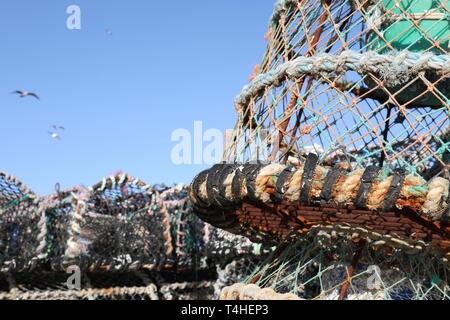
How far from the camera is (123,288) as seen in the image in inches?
209

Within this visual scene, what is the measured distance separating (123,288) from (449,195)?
402cm

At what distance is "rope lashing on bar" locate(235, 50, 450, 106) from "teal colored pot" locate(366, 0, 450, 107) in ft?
0.37

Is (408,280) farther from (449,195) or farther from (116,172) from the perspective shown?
(116,172)

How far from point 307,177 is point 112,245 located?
139 inches

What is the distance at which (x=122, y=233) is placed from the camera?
16.8 ft

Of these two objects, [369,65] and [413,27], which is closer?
[369,65]

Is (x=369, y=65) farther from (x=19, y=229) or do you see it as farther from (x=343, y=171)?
(x=19, y=229)

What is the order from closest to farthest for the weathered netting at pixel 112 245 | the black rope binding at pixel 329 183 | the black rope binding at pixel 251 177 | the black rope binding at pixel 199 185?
1. the black rope binding at pixel 329 183
2. the black rope binding at pixel 251 177
3. the black rope binding at pixel 199 185
4. the weathered netting at pixel 112 245

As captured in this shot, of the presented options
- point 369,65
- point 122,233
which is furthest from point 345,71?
point 122,233

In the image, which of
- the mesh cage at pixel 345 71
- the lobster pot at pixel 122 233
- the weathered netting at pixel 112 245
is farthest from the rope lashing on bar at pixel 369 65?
the lobster pot at pixel 122 233

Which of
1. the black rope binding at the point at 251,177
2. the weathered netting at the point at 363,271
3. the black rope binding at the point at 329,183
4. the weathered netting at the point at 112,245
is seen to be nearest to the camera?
the black rope binding at the point at 329,183

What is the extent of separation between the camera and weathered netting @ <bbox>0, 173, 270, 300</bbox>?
15.9 ft

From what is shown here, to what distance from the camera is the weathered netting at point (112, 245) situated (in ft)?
15.9

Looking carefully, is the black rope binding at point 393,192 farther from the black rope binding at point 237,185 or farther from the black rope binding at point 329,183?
the black rope binding at point 237,185
